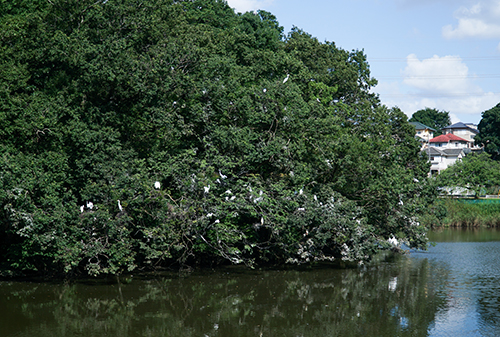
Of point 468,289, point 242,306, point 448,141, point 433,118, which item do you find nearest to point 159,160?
point 242,306

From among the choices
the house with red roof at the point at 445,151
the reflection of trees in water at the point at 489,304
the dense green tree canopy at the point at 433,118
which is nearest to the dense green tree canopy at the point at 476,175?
the house with red roof at the point at 445,151

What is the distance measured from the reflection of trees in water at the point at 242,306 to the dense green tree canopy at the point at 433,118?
90235 millimetres

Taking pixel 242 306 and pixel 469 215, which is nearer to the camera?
pixel 242 306

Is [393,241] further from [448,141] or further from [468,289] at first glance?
[448,141]

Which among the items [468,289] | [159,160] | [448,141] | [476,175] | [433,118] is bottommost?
[468,289]

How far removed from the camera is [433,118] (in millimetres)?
109812

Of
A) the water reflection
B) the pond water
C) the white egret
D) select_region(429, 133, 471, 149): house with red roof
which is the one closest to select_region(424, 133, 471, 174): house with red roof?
select_region(429, 133, 471, 149): house with red roof

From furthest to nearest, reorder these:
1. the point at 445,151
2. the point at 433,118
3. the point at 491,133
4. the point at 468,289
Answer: the point at 433,118 < the point at 445,151 < the point at 491,133 < the point at 468,289

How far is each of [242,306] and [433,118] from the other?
10296 cm

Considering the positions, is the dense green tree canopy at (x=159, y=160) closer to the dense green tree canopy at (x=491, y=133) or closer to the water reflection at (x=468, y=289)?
the water reflection at (x=468, y=289)

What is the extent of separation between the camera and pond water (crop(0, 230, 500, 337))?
13844 mm

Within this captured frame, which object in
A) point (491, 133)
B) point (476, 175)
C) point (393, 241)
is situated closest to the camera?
point (393, 241)

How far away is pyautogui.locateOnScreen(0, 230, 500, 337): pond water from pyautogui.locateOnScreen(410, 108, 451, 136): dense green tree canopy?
87.7 meters

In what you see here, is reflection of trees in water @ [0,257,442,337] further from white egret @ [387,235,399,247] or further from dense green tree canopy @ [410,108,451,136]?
dense green tree canopy @ [410,108,451,136]
